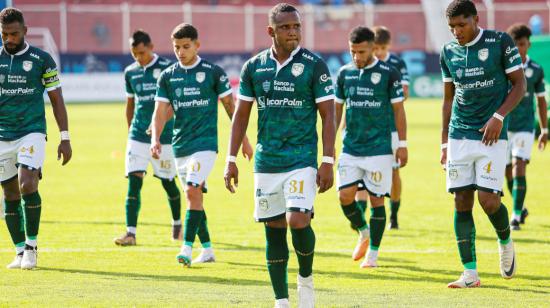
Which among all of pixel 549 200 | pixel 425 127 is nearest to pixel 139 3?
pixel 425 127

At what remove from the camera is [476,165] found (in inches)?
347

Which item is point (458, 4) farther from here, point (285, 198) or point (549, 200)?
point (549, 200)

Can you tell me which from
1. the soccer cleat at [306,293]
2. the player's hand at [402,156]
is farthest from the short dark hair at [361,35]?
the soccer cleat at [306,293]

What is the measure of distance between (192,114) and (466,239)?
3.12m

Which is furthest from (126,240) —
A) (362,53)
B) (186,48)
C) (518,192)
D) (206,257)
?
(518,192)

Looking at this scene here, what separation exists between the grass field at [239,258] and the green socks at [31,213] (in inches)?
14.1

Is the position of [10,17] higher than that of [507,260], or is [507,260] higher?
[10,17]

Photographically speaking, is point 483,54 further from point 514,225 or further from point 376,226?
point 514,225

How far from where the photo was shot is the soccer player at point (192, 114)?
10.2 m

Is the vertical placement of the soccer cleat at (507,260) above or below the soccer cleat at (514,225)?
above

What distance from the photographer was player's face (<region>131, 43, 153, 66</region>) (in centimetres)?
1192

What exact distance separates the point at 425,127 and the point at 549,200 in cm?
1571

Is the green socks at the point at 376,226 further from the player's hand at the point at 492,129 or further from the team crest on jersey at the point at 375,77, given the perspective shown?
the player's hand at the point at 492,129

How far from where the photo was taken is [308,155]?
24.5ft
